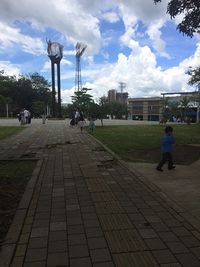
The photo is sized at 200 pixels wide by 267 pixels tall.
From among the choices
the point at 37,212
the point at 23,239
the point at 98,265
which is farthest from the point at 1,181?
the point at 98,265

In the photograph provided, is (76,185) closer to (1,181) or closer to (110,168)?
(1,181)

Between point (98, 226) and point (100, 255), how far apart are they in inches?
41.2

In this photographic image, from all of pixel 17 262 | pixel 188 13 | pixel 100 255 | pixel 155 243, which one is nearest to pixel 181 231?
pixel 155 243

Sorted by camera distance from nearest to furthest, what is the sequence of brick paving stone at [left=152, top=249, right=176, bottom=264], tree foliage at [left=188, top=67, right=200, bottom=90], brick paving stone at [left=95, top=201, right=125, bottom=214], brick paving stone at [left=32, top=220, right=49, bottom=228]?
brick paving stone at [left=152, top=249, right=176, bottom=264], brick paving stone at [left=32, top=220, right=49, bottom=228], brick paving stone at [left=95, top=201, right=125, bottom=214], tree foliage at [left=188, top=67, right=200, bottom=90]

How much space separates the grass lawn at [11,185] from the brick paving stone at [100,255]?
1.26m

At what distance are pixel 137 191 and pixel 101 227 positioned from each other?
7.54 feet

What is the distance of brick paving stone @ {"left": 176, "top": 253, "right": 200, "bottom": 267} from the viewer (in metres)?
4.37

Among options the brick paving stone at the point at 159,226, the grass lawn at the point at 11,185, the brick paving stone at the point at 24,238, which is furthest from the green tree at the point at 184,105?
the brick paving stone at the point at 24,238

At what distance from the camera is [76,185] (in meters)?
8.39

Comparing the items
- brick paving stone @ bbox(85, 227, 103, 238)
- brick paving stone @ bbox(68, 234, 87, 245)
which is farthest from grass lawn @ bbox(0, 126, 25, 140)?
brick paving stone @ bbox(68, 234, 87, 245)

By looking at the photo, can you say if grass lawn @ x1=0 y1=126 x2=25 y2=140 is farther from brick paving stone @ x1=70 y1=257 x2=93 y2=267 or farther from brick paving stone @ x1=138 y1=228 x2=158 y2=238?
Answer: brick paving stone @ x1=70 y1=257 x2=93 y2=267

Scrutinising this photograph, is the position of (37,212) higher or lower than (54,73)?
lower

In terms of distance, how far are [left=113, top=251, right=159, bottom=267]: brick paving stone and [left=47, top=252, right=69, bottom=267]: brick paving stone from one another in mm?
545

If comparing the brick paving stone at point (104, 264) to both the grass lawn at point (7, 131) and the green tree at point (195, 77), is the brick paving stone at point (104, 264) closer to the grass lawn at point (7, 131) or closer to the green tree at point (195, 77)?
the grass lawn at point (7, 131)
